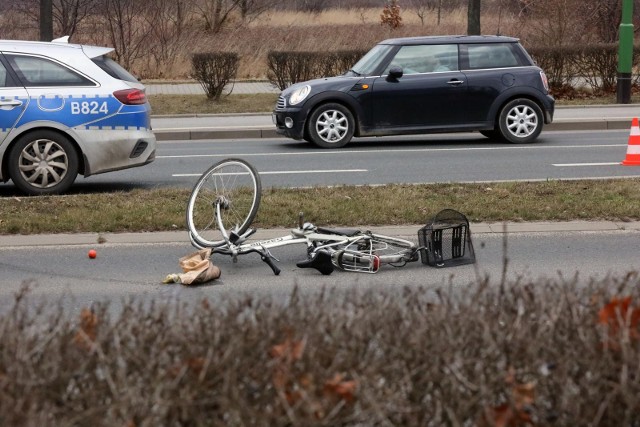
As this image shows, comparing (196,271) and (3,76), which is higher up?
(3,76)

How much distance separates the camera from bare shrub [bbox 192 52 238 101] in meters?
24.2

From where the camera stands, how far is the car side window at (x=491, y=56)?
17.5 meters

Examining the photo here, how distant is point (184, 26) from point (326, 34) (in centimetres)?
507

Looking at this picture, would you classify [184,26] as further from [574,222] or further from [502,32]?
[574,222]

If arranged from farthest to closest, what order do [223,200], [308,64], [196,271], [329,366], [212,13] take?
[212,13] < [308,64] < [223,200] < [196,271] < [329,366]

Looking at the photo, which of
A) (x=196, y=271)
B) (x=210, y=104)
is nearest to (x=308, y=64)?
(x=210, y=104)

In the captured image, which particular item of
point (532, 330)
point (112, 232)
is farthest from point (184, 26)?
point (532, 330)

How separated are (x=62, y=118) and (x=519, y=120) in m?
7.92

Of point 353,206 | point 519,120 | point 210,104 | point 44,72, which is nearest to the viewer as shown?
point 353,206

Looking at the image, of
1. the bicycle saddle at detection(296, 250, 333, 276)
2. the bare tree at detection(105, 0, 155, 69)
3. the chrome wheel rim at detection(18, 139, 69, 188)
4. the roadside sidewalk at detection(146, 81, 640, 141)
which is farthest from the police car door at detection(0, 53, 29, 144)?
the bare tree at detection(105, 0, 155, 69)

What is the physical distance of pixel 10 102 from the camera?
1173cm

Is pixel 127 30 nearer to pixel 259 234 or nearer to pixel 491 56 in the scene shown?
pixel 491 56

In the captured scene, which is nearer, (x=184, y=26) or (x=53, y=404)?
(x=53, y=404)

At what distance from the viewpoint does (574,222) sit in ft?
32.2
